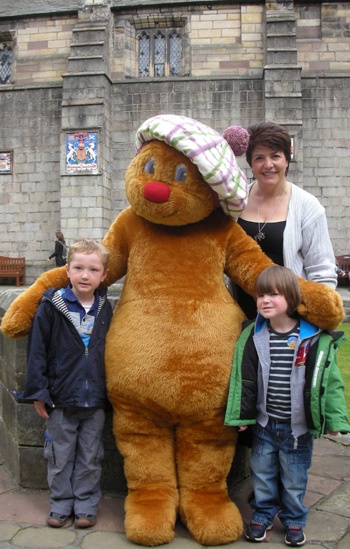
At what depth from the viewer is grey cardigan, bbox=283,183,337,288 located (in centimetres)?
292

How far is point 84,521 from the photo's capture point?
8.72 feet

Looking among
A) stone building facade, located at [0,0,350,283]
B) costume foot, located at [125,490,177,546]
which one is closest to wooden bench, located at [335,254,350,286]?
stone building facade, located at [0,0,350,283]

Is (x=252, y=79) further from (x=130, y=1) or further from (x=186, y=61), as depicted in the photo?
(x=130, y=1)

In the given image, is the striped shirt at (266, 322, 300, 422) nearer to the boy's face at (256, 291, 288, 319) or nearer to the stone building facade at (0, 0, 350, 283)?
the boy's face at (256, 291, 288, 319)

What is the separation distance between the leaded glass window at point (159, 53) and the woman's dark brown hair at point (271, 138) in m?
13.1

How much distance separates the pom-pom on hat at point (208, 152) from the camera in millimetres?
2609

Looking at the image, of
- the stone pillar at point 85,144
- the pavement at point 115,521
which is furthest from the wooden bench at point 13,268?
the pavement at point 115,521

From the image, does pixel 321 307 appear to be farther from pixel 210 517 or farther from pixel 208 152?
pixel 210 517

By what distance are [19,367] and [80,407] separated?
57cm

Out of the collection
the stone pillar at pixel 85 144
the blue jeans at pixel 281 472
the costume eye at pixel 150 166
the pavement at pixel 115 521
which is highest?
the stone pillar at pixel 85 144

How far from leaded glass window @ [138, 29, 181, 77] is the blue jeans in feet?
46.2

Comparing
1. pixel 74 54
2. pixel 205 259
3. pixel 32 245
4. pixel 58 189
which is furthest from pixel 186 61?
pixel 205 259

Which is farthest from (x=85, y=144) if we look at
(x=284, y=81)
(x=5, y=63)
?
(x=284, y=81)

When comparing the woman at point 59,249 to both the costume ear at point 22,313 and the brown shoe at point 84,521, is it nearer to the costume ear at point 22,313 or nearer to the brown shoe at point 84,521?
the costume ear at point 22,313
